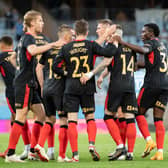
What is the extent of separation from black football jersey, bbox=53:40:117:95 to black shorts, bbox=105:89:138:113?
398 millimetres

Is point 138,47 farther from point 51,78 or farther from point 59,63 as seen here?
point 51,78

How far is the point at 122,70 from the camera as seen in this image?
31.8ft

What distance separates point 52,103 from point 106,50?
1.35 metres

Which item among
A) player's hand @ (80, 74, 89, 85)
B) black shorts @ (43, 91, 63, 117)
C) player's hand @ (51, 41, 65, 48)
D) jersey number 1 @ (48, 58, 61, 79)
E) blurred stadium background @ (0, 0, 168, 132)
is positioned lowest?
black shorts @ (43, 91, 63, 117)

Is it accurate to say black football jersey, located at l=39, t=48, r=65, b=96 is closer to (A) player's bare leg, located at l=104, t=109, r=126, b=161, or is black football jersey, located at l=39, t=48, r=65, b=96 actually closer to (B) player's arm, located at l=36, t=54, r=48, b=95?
(B) player's arm, located at l=36, t=54, r=48, b=95

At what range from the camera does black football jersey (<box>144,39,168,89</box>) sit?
987cm

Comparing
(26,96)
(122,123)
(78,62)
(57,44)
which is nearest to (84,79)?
(78,62)

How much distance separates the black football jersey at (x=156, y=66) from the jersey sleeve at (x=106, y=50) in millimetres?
748

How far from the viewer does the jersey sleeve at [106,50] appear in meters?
9.27

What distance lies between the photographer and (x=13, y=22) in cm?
2777

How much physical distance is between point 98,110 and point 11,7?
13307 mm

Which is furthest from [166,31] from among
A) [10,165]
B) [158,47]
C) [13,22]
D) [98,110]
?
[10,165]

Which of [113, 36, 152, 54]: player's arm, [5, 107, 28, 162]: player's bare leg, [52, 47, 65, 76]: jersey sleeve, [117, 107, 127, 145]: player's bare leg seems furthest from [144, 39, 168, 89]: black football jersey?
[5, 107, 28, 162]: player's bare leg

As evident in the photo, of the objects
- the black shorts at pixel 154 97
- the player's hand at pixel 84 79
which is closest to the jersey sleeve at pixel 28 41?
the player's hand at pixel 84 79
